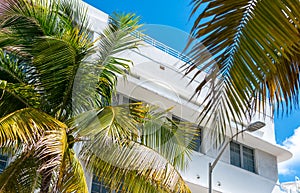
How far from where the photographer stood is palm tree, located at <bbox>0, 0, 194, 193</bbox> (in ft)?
30.6

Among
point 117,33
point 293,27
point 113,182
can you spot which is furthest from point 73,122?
point 293,27

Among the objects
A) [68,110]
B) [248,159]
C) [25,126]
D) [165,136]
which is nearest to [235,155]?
[248,159]

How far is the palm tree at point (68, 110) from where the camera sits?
932 centimetres

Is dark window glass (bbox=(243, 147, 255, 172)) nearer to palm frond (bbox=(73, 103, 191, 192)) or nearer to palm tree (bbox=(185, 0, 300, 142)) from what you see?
palm frond (bbox=(73, 103, 191, 192))

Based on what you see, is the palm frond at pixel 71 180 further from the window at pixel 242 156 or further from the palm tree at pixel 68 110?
the window at pixel 242 156

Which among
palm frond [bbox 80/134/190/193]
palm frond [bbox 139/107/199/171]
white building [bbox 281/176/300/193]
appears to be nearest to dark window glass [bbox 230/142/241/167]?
white building [bbox 281/176/300/193]

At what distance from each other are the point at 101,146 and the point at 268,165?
1487cm

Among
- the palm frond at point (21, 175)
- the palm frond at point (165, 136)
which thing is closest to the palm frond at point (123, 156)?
the palm frond at point (165, 136)

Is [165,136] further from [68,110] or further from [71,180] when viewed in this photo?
[71,180]

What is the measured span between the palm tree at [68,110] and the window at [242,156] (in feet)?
36.7

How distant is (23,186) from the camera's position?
9.61 metres

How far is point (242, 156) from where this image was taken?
21922 mm

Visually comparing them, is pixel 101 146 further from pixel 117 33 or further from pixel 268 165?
pixel 268 165

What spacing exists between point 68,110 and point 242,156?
13.3m
